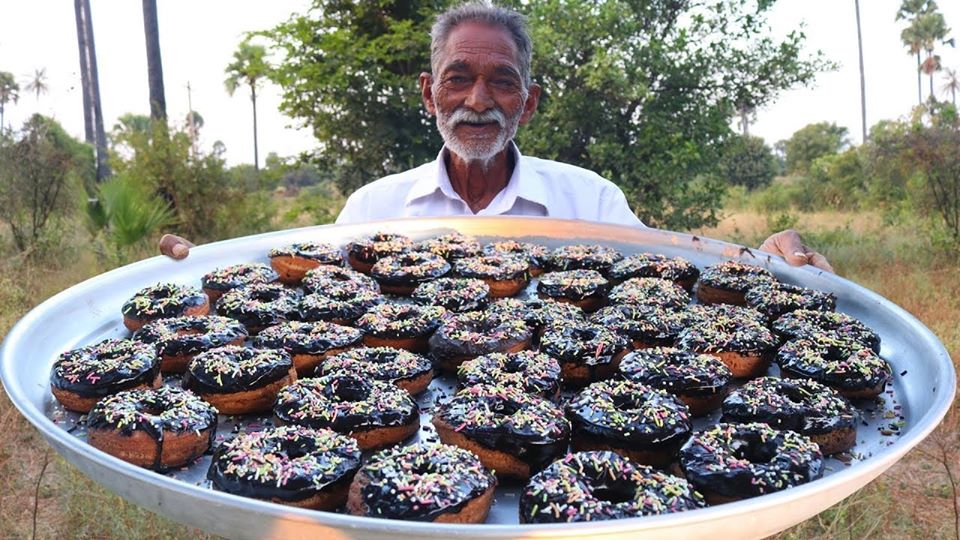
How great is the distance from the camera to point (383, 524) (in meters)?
1.73

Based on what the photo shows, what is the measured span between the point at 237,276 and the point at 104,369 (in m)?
1.48

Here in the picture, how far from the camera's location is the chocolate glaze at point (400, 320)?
393cm

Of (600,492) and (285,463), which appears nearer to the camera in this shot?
(600,492)

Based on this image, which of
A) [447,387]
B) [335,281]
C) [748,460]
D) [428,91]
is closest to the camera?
[748,460]

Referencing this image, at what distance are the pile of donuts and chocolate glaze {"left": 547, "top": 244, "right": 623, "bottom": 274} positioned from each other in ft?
0.79

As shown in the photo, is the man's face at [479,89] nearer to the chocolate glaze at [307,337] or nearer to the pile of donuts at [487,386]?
the pile of donuts at [487,386]

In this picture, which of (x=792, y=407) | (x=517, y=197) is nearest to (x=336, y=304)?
(x=792, y=407)

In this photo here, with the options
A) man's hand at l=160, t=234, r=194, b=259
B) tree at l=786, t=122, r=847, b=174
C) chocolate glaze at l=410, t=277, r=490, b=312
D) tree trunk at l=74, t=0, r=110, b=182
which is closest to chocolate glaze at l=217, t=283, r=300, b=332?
man's hand at l=160, t=234, r=194, b=259

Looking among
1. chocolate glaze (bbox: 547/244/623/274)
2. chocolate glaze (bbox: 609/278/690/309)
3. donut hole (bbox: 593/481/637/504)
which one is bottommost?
donut hole (bbox: 593/481/637/504)

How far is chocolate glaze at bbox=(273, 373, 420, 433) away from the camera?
2932mm

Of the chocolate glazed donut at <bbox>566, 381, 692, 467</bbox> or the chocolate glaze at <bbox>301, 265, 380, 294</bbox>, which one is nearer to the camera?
the chocolate glazed donut at <bbox>566, 381, 692, 467</bbox>

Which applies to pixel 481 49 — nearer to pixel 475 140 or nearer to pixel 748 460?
pixel 475 140

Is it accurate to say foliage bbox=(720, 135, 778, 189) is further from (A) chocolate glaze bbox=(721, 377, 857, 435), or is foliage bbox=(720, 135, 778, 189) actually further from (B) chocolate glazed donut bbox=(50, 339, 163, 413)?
(B) chocolate glazed donut bbox=(50, 339, 163, 413)

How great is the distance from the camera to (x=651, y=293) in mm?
4441
